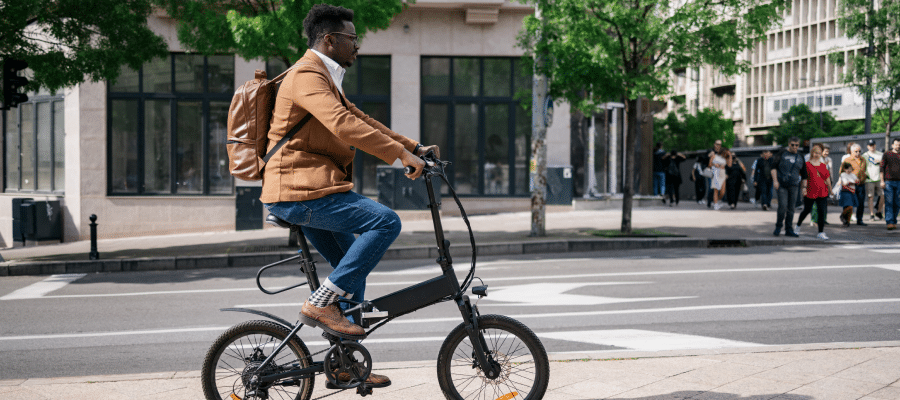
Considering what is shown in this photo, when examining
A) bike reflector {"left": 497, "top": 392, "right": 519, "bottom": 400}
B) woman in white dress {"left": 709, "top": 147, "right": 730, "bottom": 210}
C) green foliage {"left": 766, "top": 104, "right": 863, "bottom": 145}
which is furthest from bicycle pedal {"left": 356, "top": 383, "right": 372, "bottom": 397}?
green foliage {"left": 766, "top": 104, "right": 863, "bottom": 145}

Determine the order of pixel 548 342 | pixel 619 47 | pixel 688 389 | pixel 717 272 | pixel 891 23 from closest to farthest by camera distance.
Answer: pixel 688 389 < pixel 548 342 < pixel 717 272 < pixel 619 47 < pixel 891 23

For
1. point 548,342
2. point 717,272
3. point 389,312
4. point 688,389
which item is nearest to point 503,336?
point 389,312

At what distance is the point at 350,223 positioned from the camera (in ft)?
11.9

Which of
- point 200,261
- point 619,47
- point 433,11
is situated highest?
point 433,11

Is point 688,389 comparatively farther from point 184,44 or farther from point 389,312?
point 184,44

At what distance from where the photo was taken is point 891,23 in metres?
26.9

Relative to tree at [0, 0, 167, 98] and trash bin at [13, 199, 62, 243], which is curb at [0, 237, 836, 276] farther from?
trash bin at [13, 199, 62, 243]

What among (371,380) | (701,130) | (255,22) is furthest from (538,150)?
(701,130)

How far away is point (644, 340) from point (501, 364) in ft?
8.49

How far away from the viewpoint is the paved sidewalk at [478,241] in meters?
12.5

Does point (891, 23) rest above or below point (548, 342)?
above

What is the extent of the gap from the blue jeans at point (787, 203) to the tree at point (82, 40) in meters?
11.2

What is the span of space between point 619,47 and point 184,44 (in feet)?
24.5

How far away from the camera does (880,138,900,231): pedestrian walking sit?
1608 centimetres
